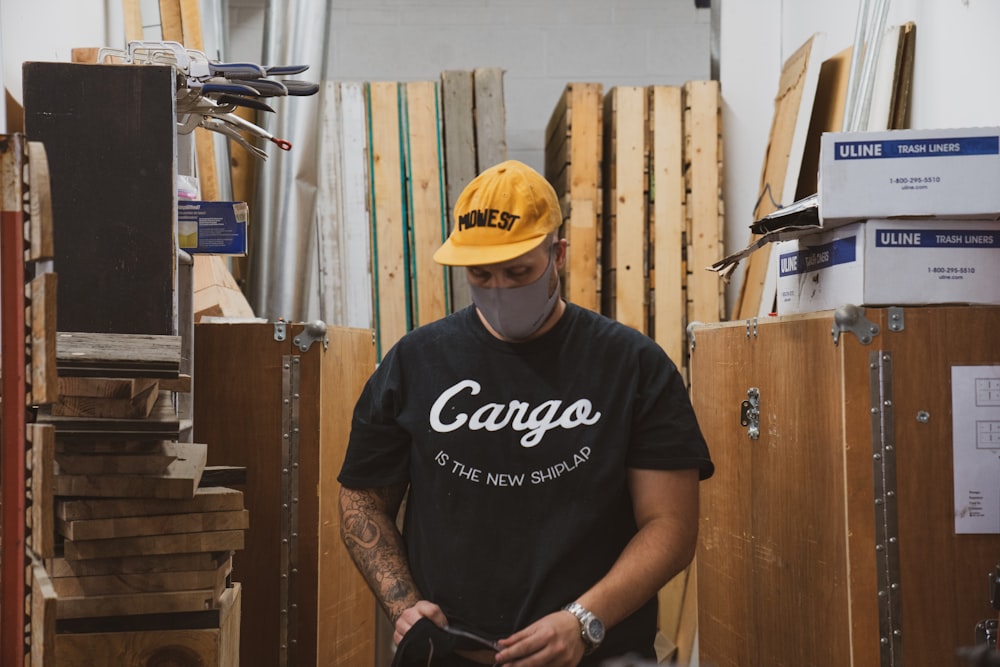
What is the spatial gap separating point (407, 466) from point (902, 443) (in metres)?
0.91

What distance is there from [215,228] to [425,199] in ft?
7.30

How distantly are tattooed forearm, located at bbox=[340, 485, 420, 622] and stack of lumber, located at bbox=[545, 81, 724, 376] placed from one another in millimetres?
2618

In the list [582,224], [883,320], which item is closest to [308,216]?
[582,224]

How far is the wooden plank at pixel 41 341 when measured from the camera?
42.5 inches

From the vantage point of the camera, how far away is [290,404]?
97.7 inches

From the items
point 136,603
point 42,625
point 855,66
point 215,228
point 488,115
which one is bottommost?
point 136,603

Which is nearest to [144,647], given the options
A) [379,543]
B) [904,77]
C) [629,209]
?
[379,543]

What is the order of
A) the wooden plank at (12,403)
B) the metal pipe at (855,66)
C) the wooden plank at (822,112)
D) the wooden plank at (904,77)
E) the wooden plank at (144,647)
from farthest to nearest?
the wooden plank at (822,112) < the metal pipe at (855,66) < the wooden plank at (904,77) < the wooden plank at (144,647) < the wooden plank at (12,403)

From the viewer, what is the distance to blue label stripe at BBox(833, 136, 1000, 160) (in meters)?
1.86

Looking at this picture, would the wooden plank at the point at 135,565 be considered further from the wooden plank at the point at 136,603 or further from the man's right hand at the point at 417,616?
the man's right hand at the point at 417,616

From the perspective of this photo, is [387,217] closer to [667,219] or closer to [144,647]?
[667,219]

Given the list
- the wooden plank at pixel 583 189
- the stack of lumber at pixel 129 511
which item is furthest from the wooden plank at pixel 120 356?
the wooden plank at pixel 583 189

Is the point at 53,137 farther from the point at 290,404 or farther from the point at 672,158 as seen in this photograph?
the point at 672,158

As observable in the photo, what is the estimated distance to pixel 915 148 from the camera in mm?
1870
